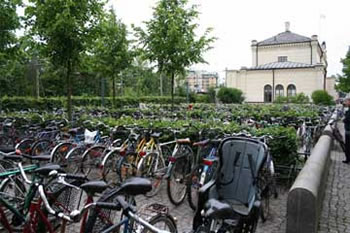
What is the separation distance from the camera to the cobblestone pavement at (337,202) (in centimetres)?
448

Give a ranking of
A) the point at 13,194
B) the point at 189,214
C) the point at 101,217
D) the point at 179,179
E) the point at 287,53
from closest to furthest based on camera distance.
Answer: the point at 101,217
the point at 13,194
the point at 189,214
the point at 179,179
the point at 287,53

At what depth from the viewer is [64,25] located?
7727 mm

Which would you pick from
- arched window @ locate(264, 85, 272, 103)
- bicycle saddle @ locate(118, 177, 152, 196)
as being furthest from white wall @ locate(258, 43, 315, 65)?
bicycle saddle @ locate(118, 177, 152, 196)

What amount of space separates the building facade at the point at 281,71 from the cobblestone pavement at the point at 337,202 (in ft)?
112

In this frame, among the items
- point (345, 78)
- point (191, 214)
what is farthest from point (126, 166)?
point (345, 78)

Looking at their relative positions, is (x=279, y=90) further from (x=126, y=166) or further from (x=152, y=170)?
(x=126, y=166)

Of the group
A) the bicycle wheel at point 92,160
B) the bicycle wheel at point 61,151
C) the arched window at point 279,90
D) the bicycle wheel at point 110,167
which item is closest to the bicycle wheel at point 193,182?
the bicycle wheel at point 110,167

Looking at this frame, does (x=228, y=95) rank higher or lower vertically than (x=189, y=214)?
higher

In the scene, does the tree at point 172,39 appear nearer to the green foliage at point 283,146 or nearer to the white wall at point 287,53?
the green foliage at point 283,146

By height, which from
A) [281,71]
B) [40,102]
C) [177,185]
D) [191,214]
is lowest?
[191,214]

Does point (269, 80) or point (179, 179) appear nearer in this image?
point (179, 179)

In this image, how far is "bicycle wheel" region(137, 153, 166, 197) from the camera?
548 cm

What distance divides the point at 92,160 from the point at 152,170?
1.22 m

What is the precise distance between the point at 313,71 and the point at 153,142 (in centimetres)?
3759
